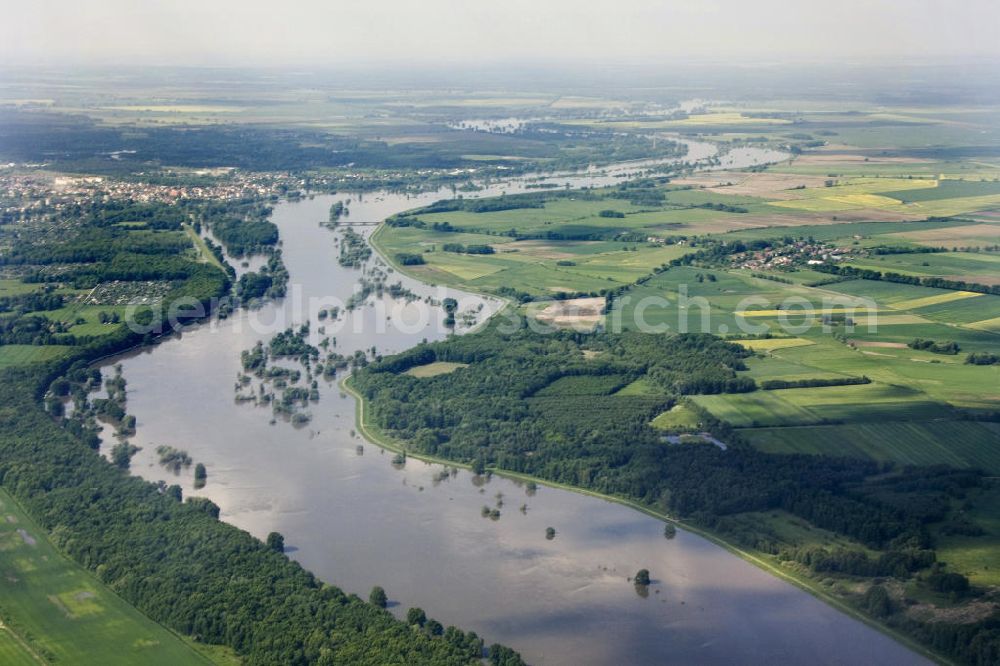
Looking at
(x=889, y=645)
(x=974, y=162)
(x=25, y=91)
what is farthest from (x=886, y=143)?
(x=25, y=91)

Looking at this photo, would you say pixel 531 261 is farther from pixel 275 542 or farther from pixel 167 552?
pixel 167 552

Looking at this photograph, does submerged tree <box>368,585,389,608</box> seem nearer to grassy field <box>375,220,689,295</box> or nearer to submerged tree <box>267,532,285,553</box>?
submerged tree <box>267,532,285,553</box>

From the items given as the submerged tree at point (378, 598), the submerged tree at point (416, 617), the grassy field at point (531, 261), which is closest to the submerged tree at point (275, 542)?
the submerged tree at point (378, 598)

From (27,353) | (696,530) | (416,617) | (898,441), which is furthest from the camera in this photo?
(27,353)

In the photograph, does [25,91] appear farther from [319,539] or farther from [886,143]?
[319,539]

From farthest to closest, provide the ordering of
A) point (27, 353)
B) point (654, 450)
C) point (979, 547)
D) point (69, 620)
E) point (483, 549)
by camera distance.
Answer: point (27, 353)
point (654, 450)
point (483, 549)
point (979, 547)
point (69, 620)

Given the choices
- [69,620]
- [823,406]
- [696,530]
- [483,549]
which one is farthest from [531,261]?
[69,620]

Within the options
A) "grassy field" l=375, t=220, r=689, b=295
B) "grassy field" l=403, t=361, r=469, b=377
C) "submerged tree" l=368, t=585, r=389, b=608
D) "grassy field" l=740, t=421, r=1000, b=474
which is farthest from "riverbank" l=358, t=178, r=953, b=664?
"grassy field" l=375, t=220, r=689, b=295
